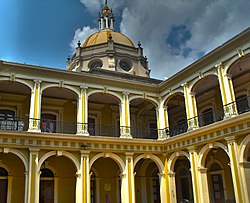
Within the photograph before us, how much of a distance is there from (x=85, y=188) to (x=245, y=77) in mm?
9835

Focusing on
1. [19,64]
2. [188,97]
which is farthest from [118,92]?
[19,64]

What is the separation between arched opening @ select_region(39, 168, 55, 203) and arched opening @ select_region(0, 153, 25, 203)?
110 cm

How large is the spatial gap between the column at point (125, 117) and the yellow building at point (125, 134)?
0.06 metres

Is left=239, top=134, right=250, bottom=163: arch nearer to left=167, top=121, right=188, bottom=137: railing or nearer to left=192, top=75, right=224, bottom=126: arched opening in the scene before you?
left=192, top=75, right=224, bottom=126: arched opening

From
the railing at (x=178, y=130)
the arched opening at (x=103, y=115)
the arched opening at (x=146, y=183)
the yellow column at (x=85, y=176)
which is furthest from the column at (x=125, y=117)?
the arched opening at (x=146, y=183)

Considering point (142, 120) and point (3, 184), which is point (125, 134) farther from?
point (3, 184)

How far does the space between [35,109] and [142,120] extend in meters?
7.92

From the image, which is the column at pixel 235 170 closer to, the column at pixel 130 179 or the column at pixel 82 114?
the column at pixel 130 179

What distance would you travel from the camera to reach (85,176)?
47.9 feet

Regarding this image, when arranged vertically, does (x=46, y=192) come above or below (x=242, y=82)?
below

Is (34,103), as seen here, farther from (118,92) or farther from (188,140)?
(188,140)

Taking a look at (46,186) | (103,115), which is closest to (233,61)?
(103,115)

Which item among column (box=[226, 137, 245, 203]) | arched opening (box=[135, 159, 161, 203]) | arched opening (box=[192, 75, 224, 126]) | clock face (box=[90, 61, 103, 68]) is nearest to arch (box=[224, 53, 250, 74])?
arched opening (box=[192, 75, 224, 126])

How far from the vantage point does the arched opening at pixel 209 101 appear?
16486 mm
